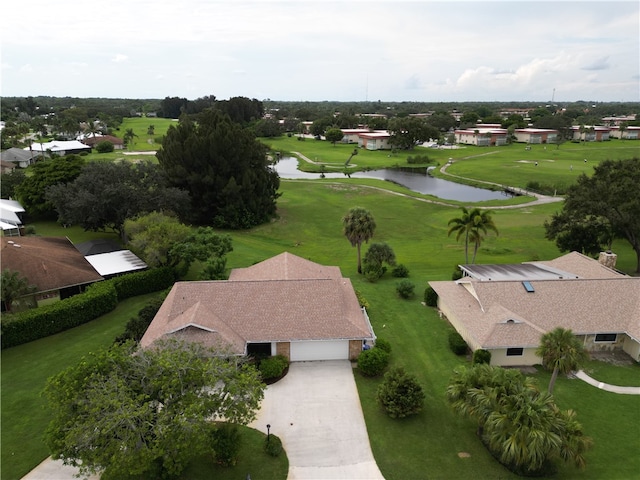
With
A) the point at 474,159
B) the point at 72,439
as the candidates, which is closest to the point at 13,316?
the point at 72,439

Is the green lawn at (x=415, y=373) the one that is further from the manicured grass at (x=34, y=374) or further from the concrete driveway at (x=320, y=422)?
the concrete driveway at (x=320, y=422)

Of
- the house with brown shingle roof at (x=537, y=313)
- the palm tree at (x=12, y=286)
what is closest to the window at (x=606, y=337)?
the house with brown shingle roof at (x=537, y=313)

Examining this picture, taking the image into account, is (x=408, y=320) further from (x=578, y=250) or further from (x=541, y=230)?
(x=541, y=230)

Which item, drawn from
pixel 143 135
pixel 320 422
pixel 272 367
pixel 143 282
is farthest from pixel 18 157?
pixel 320 422

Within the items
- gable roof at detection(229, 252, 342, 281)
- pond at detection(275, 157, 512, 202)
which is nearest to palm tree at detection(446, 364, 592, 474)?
gable roof at detection(229, 252, 342, 281)

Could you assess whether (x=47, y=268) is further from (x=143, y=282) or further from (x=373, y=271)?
(x=373, y=271)

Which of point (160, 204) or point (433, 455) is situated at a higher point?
point (160, 204)

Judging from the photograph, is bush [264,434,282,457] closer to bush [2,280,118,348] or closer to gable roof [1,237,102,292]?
bush [2,280,118,348]
